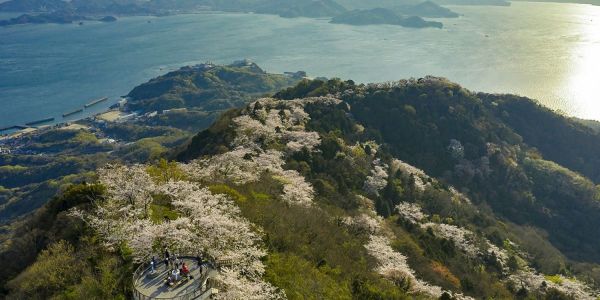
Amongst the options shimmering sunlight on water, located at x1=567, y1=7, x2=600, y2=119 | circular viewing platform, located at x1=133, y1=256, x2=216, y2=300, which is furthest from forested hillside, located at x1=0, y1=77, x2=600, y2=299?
shimmering sunlight on water, located at x1=567, y1=7, x2=600, y2=119

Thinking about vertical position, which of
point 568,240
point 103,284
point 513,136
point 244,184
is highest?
point 103,284

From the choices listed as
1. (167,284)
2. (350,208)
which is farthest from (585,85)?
(167,284)

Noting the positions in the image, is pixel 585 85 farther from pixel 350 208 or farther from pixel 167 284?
pixel 167 284

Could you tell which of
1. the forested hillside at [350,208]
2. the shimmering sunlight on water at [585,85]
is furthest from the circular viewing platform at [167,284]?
the shimmering sunlight on water at [585,85]

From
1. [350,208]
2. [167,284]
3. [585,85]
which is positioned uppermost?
[167,284]

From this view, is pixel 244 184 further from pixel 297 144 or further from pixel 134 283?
pixel 134 283

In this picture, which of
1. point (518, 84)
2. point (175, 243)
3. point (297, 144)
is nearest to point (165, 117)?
point (518, 84)
